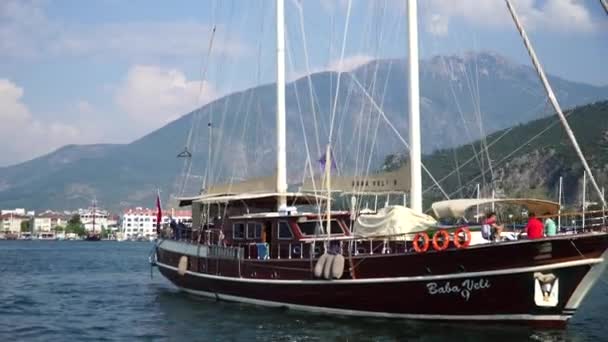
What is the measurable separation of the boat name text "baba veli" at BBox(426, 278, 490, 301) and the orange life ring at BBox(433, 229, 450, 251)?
1085mm

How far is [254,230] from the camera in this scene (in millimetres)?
30031

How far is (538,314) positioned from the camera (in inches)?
880

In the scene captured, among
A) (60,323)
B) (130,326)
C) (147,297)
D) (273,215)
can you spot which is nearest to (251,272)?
(273,215)

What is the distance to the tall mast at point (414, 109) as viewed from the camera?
25.8 meters

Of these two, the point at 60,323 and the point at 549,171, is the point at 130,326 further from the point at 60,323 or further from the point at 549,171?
the point at 549,171

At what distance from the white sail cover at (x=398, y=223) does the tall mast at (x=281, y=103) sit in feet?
23.9

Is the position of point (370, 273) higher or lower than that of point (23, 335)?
higher

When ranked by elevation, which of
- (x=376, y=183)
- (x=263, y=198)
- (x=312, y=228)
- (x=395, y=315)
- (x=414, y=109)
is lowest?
(x=395, y=315)

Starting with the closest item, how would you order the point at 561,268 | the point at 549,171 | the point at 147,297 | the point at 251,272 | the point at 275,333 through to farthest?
the point at 561,268 < the point at 275,333 < the point at 251,272 < the point at 147,297 < the point at 549,171

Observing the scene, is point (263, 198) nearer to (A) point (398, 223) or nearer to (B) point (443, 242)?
(A) point (398, 223)

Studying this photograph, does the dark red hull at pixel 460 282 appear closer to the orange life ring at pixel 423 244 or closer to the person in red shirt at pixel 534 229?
the orange life ring at pixel 423 244

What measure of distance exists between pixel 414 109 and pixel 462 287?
20.7 feet

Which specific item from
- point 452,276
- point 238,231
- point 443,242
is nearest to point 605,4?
point 443,242

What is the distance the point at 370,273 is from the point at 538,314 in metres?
5.18
